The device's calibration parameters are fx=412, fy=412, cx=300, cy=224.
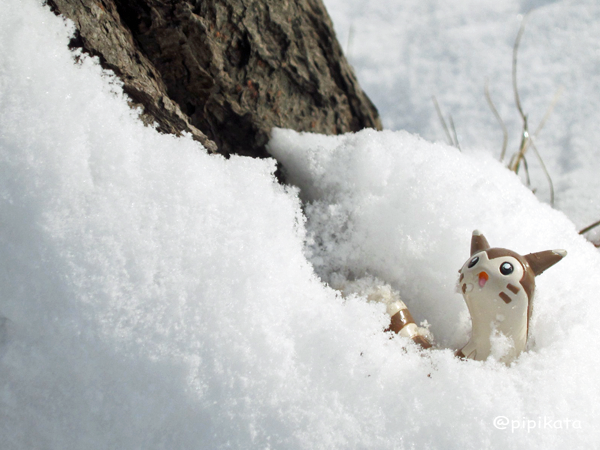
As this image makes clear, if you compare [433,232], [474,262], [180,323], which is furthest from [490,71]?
[180,323]

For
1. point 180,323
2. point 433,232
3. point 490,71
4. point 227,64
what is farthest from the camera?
point 490,71

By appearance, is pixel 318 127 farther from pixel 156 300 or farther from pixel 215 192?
pixel 156 300

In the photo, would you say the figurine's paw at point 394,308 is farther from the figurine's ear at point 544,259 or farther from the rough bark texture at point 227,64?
the rough bark texture at point 227,64

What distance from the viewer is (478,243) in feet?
3.23

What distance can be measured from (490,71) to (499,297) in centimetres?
194

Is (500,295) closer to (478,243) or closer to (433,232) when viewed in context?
(478,243)

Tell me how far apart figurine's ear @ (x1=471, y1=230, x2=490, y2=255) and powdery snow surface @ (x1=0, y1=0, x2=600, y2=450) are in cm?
23

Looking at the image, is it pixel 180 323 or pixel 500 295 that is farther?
pixel 500 295

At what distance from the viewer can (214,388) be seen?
715mm

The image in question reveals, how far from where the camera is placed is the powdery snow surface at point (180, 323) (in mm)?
708

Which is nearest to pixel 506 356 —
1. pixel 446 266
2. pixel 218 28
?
pixel 446 266

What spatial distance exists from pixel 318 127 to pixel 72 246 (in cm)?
103

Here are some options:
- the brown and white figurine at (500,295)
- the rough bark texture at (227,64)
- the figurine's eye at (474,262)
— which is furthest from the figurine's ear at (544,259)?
the rough bark texture at (227,64)

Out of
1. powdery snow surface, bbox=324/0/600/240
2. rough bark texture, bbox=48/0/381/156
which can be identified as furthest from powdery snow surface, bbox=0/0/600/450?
powdery snow surface, bbox=324/0/600/240
